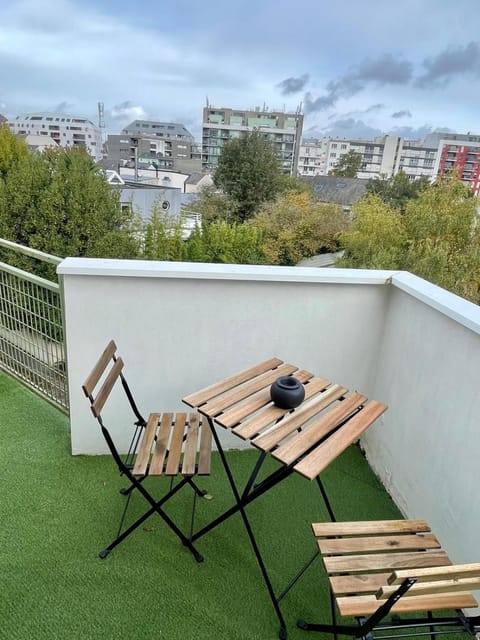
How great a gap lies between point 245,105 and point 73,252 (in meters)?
79.0

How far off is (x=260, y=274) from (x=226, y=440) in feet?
3.69

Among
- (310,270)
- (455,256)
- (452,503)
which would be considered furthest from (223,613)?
(455,256)

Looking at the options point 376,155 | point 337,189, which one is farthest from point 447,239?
point 376,155

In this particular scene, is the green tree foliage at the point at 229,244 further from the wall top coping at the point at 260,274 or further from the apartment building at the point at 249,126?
the apartment building at the point at 249,126

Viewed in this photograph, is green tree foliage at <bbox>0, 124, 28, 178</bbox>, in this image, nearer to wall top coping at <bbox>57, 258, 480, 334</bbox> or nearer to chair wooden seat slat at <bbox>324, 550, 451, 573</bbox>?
wall top coping at <bbox>57, 258, 480, 334</bbox>

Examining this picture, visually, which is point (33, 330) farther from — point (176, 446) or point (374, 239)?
point (374, 239)

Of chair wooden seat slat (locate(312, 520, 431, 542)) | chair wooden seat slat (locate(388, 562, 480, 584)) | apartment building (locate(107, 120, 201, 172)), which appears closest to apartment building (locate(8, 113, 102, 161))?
apartment building (locate(107, 120, 201, 172))

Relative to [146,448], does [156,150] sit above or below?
above

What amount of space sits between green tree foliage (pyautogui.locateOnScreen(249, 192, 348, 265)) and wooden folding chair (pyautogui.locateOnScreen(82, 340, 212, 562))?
57.8ft

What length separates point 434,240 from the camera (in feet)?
47.1

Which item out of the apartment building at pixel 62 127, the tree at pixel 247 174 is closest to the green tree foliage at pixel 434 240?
the tree at pixel 247 174

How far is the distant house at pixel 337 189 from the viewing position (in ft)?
118

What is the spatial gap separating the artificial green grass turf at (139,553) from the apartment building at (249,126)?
222 feet

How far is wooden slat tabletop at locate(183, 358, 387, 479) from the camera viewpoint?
1459 millimetres
